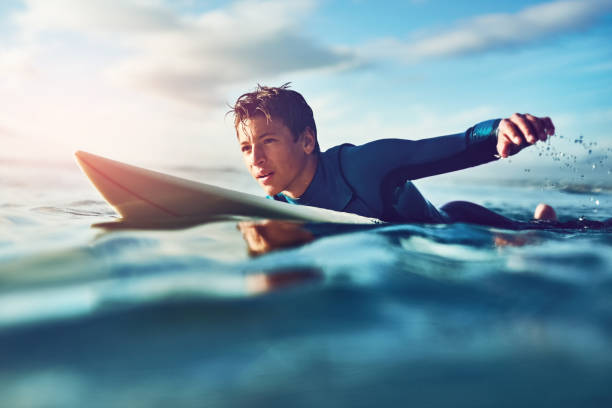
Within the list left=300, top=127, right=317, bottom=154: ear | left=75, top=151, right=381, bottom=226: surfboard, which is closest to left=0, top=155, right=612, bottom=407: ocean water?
left=75, top=151, right=381, bottom=226: surfboard

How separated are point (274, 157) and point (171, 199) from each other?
649 millimetres

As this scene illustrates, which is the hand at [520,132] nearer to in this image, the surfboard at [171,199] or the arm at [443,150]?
the arm at [443,150]

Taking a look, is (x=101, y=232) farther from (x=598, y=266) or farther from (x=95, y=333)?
(x=598, y=266)

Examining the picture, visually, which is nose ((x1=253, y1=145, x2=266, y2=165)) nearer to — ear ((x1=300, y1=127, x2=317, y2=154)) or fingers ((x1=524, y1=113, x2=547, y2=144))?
ear ((x1=300, y1=127, x2=317, y2=154))

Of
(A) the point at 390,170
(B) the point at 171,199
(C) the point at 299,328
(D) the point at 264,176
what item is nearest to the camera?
(C) the point at 299,328

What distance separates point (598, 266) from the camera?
4.40ft

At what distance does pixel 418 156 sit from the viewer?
2.41 metres

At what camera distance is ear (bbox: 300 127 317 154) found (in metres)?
2.79

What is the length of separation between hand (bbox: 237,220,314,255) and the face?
28.2 inches

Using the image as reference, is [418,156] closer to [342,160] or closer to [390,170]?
[390,170]

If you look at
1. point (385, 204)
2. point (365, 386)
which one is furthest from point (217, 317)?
point (385, 204)

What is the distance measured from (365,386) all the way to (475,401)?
134mm

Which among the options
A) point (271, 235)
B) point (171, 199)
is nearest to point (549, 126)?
point (271, 235)

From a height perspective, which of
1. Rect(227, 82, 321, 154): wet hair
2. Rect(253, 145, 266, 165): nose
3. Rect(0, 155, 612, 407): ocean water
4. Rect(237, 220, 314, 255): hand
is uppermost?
Rect(227, 82, 321, 154): wet hair
